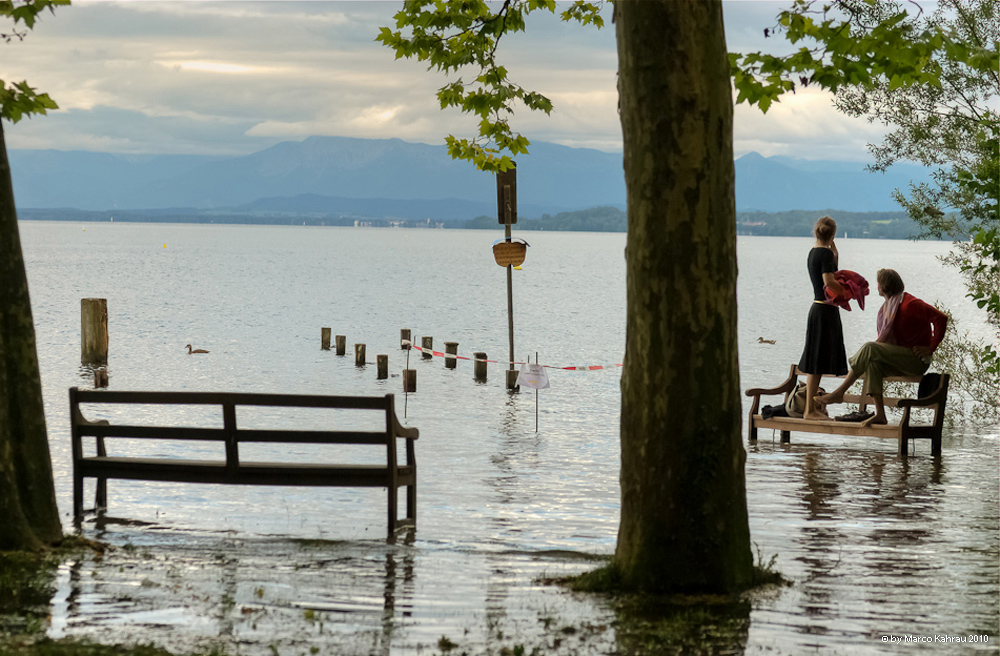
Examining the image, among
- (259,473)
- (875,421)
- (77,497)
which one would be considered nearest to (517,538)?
(259,473)

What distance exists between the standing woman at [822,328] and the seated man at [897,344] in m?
0.30

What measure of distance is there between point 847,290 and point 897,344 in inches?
32.0

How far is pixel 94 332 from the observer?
29.9 meters

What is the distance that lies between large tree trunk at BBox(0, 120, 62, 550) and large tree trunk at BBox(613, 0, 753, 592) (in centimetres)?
373

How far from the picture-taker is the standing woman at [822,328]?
41.6 feet

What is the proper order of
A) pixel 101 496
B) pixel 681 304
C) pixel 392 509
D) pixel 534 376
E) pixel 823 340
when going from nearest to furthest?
pixel 681 304 → pixel 392 509 → pixel 101 496 → pixel 823 340 → pixel 534 376

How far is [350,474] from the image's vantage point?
328 inches

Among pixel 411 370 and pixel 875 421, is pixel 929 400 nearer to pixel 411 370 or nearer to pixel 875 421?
pixel 875 421

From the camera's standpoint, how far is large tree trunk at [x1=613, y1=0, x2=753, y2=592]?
6.42m

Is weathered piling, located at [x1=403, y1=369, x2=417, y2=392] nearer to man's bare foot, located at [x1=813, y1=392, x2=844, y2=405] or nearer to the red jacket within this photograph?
man's bare foot, located at [x1=813, y1=392, x2=844, y2=405]

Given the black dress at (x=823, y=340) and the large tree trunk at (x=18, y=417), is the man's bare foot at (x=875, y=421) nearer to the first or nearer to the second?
the black dress at (x=823, y=340)

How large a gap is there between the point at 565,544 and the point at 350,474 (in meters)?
1.74

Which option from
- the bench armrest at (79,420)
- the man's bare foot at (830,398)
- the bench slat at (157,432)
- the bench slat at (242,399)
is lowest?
the man's bare foot at (830,398)

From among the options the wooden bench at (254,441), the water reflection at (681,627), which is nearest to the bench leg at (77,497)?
the wooden bench at (254,441)
